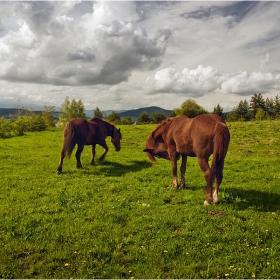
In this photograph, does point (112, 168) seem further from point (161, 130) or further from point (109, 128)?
point (161, 130)

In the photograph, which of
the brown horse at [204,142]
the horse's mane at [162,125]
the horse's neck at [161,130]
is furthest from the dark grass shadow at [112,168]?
the brown horse at [204,142]

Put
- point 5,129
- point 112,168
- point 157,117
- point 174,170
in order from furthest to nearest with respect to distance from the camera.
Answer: point 157,117 < point 5,129 < point 112,168 < point 174,170

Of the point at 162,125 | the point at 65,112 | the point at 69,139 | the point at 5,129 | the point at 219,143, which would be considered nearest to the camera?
the point at 219,143

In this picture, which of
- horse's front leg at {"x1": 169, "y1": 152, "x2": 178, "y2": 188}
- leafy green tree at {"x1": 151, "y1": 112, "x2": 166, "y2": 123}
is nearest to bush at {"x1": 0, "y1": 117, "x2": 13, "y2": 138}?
horse's front leg at {"x1": 169, "y1": 152, "x2": 178, "y2": 188}

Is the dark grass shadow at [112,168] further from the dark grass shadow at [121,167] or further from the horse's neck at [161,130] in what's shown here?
the horse's neck at [161,130]

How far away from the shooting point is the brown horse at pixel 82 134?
13.7 meters

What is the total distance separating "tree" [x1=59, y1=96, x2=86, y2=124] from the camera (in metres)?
69.9

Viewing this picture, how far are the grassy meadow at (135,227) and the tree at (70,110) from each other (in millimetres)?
59171

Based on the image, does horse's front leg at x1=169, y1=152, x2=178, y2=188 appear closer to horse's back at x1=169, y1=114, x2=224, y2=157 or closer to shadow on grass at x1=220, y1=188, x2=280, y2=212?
horse's back at x1=169, y1=114, x2=224, y2=157

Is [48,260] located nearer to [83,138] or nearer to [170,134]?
[170,134]

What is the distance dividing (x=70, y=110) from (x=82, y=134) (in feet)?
195

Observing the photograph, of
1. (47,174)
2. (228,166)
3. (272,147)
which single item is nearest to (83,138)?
(47,174)

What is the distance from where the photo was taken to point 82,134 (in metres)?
14.7

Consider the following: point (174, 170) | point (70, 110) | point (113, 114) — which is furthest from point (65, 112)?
point (174, 170)
